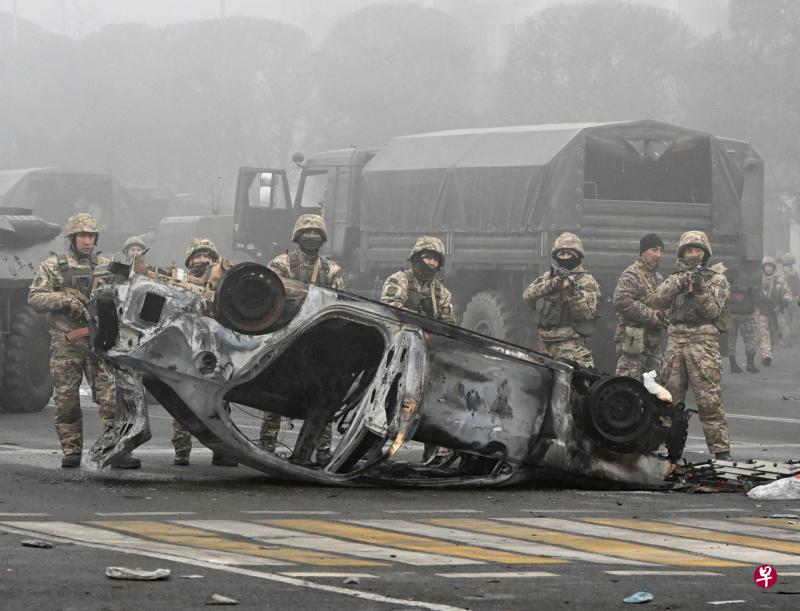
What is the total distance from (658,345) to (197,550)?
8340mm

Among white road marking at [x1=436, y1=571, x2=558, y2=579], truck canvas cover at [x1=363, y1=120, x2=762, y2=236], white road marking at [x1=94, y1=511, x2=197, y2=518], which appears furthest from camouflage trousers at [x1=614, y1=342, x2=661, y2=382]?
white road marking at [x1=436, y1=571, x2=558, y2=579]

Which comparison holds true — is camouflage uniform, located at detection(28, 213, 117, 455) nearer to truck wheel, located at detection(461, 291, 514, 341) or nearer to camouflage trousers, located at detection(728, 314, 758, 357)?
truck wheel, located at detection(461, 291, 514, 341)

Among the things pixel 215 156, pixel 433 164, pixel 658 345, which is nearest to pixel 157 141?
pixel 215 156

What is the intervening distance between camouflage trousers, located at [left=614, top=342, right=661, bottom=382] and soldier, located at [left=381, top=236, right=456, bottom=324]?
280 cm

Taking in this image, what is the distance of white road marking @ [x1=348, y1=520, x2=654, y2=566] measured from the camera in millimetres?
7988

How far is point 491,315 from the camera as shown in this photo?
23.1m

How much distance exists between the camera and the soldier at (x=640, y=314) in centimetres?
1500

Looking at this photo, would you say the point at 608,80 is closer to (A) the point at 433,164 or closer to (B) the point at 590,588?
(A) the point at 433,164

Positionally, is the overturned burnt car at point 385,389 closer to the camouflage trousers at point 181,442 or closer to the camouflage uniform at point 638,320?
the camouflage trousers at point 181,442

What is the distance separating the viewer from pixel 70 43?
9488 centimetres

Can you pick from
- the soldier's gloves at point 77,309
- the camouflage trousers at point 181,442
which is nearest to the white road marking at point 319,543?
the camouflage trousers at point 181,442

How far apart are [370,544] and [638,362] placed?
7539 mm

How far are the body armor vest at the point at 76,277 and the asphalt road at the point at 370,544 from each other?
4.15 ft

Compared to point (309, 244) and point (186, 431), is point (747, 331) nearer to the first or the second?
point (309, 244)
